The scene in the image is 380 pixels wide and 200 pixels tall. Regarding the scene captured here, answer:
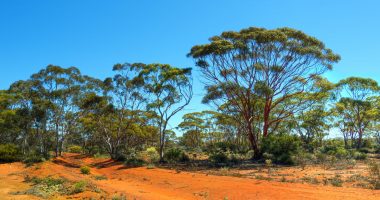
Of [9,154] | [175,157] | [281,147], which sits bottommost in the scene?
[175,157]

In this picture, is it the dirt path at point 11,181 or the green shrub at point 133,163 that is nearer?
the dirt path at point 11,181

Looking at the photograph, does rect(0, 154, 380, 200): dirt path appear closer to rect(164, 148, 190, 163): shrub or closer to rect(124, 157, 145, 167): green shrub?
rect(124, 157, 145, 167): green shrub

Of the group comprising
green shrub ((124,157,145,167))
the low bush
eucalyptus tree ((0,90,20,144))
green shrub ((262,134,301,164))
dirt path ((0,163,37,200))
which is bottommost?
dirt path ((0,163,37,200))

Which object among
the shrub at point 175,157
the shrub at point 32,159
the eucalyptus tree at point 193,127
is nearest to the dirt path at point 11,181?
the shrub at point 32,159

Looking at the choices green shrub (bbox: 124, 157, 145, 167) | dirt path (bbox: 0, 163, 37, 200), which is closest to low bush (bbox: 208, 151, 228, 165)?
green shrub (bbox: 124, 157, 145, 167)

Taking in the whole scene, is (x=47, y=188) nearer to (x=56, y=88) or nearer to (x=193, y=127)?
(x=56, y=88)

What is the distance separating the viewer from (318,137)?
44.9 metres

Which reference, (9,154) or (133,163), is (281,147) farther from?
(9,154)

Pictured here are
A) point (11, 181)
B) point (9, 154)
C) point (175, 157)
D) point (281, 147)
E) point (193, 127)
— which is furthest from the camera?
point (193, 127)

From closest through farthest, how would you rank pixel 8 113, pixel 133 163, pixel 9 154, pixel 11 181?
pixel 11 181 → pixel 133 163 → pixel 9 154 → pixel 8 113

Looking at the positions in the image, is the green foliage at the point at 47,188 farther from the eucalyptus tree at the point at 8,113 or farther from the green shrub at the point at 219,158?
the eucalyptus tree at the point at 8,113

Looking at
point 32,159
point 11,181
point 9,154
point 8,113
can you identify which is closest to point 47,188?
point 11,181

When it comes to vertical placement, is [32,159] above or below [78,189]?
above

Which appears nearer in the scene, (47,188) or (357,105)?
(47,188)
